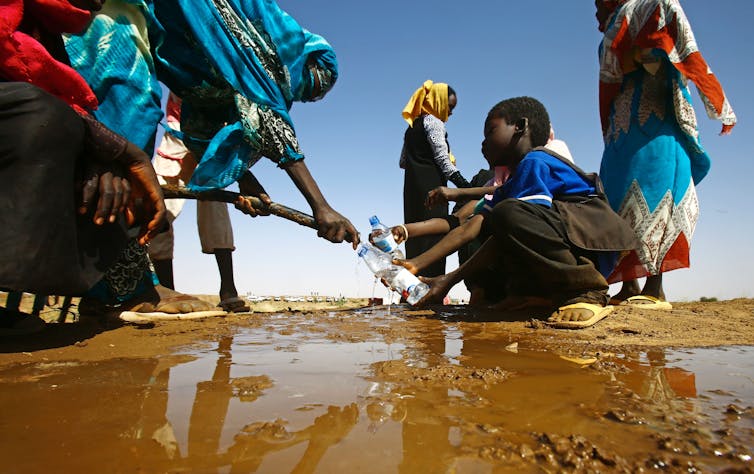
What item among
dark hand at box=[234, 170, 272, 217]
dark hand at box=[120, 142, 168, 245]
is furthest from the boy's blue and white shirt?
dark hand at box=[120, 142, 168, 245]

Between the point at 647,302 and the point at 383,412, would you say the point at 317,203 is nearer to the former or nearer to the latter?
the point at 383,412

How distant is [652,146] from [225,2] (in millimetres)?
3102

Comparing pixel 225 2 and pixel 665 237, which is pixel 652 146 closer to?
pixel 665 237

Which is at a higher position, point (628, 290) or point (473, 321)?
point (628, 290)

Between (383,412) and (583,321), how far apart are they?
5.61 feet

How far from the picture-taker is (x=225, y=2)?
2566 millimetres

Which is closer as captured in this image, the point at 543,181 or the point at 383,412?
the point at 383,412

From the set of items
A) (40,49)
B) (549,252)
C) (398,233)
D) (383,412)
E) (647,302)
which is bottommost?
(383,412)

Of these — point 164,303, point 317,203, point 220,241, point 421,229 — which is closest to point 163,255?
Answer: point 220,241

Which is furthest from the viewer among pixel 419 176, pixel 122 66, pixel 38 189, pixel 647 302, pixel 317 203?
pixel 419 176

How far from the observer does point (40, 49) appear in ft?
5.65

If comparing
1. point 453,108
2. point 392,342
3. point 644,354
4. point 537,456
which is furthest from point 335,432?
point 453,108

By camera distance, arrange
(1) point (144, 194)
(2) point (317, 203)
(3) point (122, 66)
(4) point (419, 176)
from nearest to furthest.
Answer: (1) point (144, 194) → (3) point (122, 66) → (2) point (317, 203) → (4) point (419, 176)

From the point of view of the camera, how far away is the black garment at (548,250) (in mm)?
2510
